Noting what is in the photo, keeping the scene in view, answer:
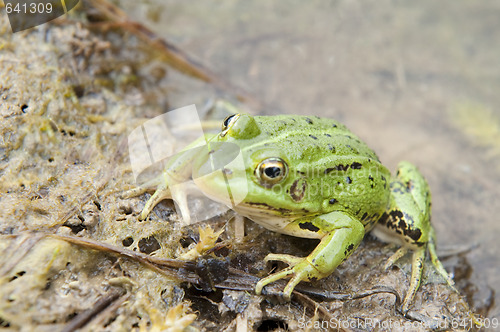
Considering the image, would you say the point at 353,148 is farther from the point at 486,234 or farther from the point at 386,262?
the point at 486,234

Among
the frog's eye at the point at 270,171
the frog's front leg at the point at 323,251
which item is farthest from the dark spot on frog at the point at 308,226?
the frog's eye at the point at 270,171

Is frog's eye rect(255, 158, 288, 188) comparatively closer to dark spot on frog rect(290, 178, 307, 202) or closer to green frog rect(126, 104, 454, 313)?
green frog rect(126, 104, 454, 313)

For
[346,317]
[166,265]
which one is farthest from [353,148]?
[166,265]

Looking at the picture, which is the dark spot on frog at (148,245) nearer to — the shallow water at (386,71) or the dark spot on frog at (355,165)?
the dark spot on frog at (355,165)

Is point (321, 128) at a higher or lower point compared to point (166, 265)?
higher

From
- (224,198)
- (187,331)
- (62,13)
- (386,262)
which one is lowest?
(386,262)

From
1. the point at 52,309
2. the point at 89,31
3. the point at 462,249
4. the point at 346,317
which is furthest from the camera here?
the point at 89,31

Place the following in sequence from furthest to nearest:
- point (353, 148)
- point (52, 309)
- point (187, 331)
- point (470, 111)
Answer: point (470, 111), point (353, 148), point (187, 331), point (52, 309)
